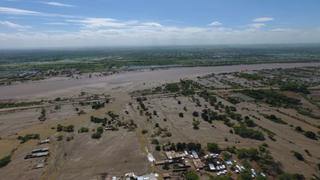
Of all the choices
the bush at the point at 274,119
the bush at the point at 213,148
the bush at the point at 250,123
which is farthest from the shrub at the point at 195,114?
the bush at the point at 213,148

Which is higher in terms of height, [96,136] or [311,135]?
[96,136]

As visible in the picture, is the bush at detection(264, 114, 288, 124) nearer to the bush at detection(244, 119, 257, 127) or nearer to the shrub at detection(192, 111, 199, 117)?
the bush at detection(244, 119, 257, 127)

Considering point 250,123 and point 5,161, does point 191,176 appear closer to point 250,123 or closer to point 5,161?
point 250,123

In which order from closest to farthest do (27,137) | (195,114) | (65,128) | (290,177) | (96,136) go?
(290,177) < (96,136) < (27,137) < (65,128) < (195,114)

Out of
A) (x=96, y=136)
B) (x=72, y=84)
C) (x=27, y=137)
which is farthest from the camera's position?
(x=72, y=84)

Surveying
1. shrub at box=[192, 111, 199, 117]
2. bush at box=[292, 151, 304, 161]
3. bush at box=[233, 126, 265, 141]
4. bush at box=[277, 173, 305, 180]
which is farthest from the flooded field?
bush at box=[277, 173, 305, 180]

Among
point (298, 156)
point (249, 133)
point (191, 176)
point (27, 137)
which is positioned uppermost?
point (191, 176)

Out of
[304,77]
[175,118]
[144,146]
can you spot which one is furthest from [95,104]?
[304,77]

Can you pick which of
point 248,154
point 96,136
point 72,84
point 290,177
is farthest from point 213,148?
point 72,84

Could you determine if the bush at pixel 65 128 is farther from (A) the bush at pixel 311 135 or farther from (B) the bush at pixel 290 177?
(A) the bush at pixel 311 135
